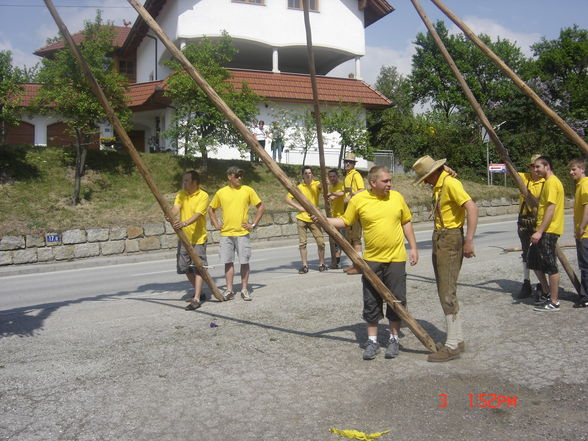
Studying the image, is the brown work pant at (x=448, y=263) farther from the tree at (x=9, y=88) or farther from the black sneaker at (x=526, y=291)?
the tree at (x=9, y=88)

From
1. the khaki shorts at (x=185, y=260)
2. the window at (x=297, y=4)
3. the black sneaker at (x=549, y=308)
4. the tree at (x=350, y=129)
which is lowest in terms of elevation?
the black sneaker at (x=549, y=308)

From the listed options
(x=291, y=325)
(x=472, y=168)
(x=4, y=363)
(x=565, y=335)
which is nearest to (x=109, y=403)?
(x=4, y=363)

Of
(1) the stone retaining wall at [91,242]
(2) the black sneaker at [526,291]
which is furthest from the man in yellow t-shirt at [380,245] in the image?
(1) the stone retaining wall at [91,242]

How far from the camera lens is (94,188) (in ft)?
62.8

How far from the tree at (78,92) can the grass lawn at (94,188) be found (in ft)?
2.65

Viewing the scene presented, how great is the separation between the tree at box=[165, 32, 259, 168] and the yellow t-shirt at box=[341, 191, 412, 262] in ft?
50.5

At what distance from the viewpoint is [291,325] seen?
662cm

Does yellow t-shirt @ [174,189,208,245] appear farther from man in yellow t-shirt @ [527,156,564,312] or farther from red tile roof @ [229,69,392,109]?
red tile roof @ [229,69,392,109]

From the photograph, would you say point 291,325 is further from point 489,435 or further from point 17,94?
point 17,94

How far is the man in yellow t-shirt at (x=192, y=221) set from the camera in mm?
7836

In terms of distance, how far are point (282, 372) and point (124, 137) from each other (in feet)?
12.7

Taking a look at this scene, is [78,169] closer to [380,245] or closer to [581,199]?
[380,245]

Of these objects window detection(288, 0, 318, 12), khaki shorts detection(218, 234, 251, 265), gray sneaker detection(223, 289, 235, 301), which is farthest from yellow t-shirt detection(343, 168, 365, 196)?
window detection(288, 0, 318, 12)

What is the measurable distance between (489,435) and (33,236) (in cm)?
1363
